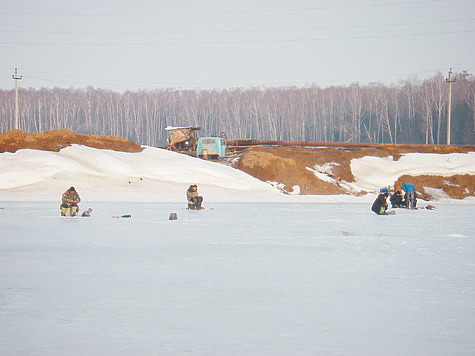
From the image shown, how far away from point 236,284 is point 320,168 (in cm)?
3762

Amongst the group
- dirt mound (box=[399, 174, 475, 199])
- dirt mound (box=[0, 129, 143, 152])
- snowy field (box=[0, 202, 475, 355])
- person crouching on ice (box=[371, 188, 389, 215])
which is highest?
dirt mound (box=[0, 129, 143, 152])

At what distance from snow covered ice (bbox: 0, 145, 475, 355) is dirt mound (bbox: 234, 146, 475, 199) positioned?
1845 cm

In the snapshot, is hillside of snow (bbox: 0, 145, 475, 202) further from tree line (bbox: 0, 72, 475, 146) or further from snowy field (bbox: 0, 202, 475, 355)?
tree line (bbox: 0, 72, 475, 146)

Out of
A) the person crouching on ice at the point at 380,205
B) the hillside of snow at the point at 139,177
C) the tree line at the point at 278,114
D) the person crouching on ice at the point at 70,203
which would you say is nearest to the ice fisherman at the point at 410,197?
the person crouching on ice at the point at 380,205

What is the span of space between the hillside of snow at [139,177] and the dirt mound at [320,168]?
977 mm

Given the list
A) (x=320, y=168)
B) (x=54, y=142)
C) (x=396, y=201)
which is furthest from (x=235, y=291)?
(x=320, y=168)

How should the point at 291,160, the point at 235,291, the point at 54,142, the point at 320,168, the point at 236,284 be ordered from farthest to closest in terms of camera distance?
the point at 320,168
the point at 291,160
the point at 54,142
the point at 236,284
the point at 235,291

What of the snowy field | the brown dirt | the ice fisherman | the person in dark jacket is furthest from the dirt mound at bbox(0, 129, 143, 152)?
the snowy field

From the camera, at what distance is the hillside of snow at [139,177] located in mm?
35969

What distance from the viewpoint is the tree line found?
92.2 m

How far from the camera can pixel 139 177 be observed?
39.6 metres

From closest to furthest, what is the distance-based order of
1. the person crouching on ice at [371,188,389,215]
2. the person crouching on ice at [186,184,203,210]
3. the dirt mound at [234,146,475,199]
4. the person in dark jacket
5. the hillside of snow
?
1. the person crouching on ice at [371,188,389,215]
2. the person crouching on ice at [186,184,203,210]
3. the person in dark jacket
4. the hillside of snow
5. the dirt mound at [234,146,475,199]

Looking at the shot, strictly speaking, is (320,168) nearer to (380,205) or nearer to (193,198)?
(193,198)

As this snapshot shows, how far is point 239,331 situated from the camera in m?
7.21
